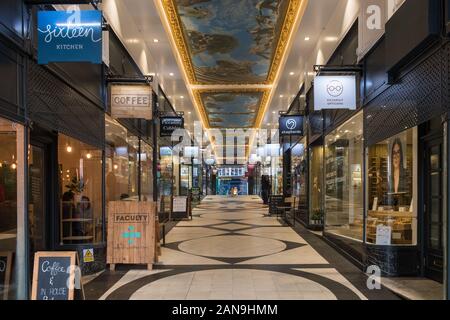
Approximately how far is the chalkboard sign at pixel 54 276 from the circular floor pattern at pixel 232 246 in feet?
14.3

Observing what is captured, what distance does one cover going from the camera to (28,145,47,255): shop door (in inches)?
243

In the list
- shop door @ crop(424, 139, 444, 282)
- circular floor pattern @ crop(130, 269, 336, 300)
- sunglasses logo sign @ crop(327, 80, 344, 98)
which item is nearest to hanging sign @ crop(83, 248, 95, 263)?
circular floor pattern @ crop(130, 269, 336, 300)

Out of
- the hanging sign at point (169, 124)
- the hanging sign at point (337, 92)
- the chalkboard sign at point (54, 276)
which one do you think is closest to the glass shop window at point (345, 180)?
the hanging sign at point (337, 92)

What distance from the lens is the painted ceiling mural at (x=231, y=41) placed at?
884 cm

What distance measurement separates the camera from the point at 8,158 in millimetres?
4812

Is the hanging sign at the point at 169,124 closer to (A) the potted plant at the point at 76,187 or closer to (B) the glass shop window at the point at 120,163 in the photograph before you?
(B) the glass shop window at the point at 120,163

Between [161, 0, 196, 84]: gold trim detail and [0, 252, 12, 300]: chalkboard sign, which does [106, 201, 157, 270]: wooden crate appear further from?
[161, 0, 196, 84]: gold trim detail

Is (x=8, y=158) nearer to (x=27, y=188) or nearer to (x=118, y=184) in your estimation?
(x=27, y=188)

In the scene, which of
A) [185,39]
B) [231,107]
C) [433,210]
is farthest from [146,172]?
[231,107]

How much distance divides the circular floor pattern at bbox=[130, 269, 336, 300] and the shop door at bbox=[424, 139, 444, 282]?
5.39 ft

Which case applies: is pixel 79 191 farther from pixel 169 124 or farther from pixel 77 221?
pixel 169 124

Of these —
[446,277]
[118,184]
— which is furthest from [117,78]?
[446,277]

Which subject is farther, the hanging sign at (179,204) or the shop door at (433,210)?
the hanging sign at (179,204)

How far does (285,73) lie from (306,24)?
3.71 meters
